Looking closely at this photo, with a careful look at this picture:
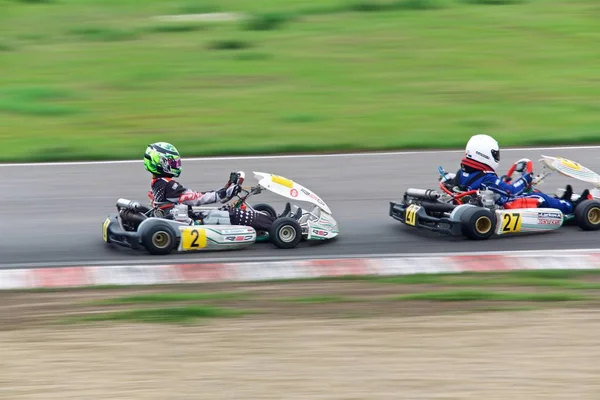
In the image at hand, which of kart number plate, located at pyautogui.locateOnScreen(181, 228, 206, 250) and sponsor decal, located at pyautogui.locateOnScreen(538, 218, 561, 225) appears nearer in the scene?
kart number plate, located at pyautogui.locateOnScreen(181, 228, 206, 250)

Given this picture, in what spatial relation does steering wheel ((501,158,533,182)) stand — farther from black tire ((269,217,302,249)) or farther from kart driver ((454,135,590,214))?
black tire ((269,217,302,249))

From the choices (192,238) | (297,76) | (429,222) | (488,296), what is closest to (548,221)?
(429,222)

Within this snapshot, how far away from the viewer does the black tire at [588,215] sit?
13.2 metres

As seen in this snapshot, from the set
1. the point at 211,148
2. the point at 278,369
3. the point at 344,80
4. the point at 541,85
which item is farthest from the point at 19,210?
the point at 541,85

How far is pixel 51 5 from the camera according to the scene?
94.2 ft

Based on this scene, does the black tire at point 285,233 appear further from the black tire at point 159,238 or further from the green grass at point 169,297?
the green grass at point 169,297

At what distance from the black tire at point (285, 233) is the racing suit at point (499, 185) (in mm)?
2301

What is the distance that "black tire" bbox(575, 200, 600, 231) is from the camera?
519 inches

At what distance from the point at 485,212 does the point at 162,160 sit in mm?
3873

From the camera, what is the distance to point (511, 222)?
42.4 ft

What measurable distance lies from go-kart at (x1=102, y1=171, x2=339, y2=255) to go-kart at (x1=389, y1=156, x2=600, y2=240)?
1.19 meters

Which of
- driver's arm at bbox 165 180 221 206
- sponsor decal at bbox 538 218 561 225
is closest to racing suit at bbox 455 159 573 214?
sponsor decal at bbox 538 218 561 225

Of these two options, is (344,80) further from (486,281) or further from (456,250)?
(486,281)

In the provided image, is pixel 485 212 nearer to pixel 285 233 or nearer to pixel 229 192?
pixel 285 233
